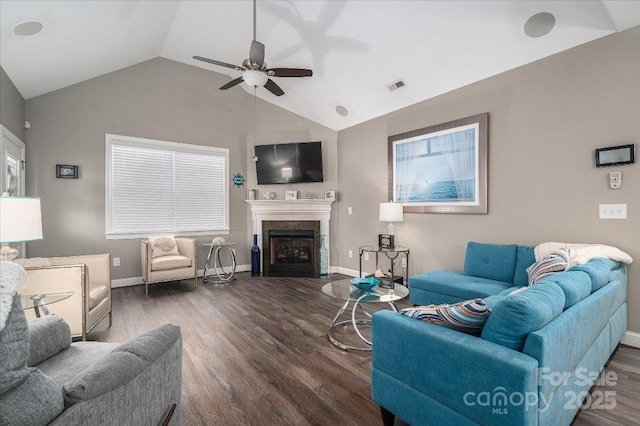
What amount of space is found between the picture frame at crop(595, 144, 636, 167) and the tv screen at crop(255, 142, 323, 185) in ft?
12.6

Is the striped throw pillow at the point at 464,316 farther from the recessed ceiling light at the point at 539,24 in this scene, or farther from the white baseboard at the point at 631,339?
the recessed ceiling light at the point at 539,24

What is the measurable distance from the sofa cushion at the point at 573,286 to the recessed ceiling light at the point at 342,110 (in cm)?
404

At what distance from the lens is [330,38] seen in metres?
3.84

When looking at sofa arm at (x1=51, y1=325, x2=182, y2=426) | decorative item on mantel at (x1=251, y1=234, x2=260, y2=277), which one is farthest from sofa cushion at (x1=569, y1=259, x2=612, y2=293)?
decorative item on mantel at (x1=251, y1=234, x2=260, y2=277)

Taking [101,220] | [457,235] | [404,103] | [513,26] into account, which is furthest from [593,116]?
[101,220]

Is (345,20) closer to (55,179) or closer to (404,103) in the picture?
(404,103)

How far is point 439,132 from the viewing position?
4.06 m

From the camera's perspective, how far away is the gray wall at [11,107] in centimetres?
328

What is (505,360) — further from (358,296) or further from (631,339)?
(631,339)

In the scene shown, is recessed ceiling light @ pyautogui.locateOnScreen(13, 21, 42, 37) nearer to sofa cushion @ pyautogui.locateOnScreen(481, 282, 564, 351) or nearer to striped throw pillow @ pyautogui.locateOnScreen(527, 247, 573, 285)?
sofa cushion @ pyautogui.locateOnScreen(481, 282, 564, 351)

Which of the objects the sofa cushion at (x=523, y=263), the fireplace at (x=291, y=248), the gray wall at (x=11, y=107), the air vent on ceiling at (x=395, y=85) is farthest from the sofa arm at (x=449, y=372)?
the gray wall at (x=11, y=107)

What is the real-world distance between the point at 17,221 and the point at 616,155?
4.79m

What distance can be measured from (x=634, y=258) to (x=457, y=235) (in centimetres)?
161

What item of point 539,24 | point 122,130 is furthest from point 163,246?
point 539,24
